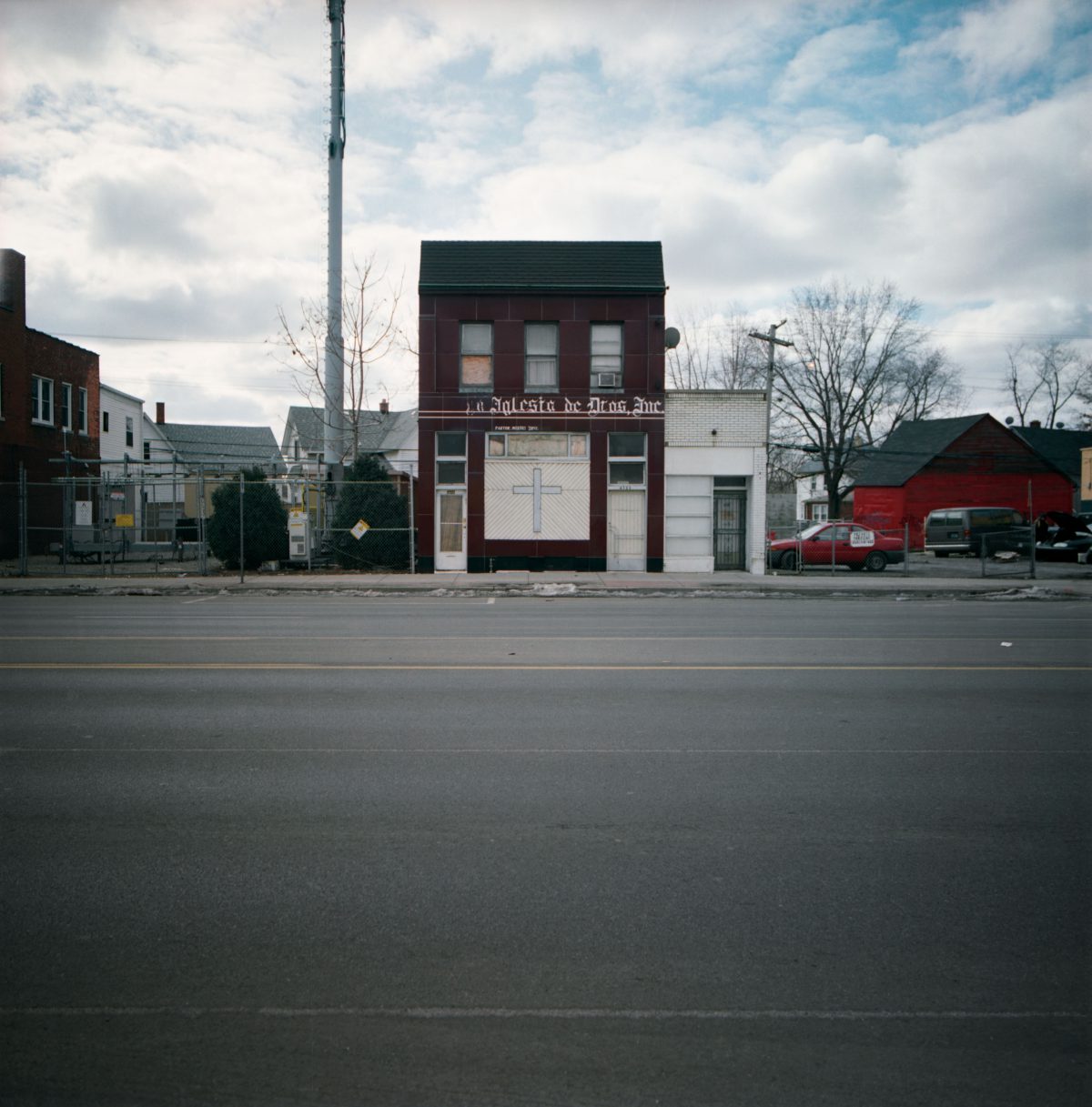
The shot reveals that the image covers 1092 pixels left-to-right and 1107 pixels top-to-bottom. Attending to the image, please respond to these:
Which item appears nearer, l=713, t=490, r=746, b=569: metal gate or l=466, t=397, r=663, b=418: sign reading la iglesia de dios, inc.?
l=466, t=397, r=663, b=418: sign reading la iglesia de dios, inc.

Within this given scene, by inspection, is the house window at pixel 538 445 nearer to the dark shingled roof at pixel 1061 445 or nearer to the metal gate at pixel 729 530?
the metal gate at pixel 729 530

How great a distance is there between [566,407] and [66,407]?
22.8 metres

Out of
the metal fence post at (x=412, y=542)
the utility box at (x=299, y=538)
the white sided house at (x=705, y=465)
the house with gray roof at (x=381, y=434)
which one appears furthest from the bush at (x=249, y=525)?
the house with gray roof at (x=381, y=434)

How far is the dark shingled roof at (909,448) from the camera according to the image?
2016 inches

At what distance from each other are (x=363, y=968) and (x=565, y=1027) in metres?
0.82

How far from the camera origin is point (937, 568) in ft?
98.2

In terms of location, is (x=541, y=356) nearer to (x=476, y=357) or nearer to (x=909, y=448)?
(x=476, y=357)

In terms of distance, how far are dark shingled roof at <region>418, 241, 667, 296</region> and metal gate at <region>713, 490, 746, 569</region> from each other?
20.7ft

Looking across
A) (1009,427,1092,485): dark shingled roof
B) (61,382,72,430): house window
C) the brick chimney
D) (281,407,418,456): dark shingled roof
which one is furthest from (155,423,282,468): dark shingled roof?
(1009,427,1092,485): dark shingled roof

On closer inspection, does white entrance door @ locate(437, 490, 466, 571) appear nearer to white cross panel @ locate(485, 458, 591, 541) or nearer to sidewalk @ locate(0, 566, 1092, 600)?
white cross panel @ locate(485, 458, 591, 541)

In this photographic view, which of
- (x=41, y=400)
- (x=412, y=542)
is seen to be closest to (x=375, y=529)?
(x=412, y=542)

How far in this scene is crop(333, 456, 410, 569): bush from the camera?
84.5 ft

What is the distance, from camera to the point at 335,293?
30016 millimetres

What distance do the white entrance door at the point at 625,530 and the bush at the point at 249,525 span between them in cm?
943
